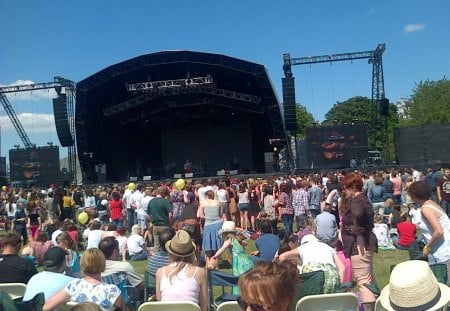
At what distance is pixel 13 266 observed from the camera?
196 inches

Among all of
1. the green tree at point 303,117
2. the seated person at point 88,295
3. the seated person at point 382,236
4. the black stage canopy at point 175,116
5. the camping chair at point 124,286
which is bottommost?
the seated person at point 382,236

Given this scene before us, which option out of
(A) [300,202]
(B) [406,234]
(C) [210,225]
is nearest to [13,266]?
(C) [210,225]

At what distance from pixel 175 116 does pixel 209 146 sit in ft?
11.5

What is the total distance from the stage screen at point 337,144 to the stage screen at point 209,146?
6.88 m

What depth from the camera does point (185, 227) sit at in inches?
332

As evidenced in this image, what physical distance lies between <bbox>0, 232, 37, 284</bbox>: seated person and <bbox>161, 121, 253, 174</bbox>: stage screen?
87.0 ft

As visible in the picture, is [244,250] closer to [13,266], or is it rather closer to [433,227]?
[433,227]

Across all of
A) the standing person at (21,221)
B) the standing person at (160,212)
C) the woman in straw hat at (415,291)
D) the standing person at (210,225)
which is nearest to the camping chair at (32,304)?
the woman in straw hat at (415,291)

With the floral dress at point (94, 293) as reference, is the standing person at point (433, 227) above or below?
above

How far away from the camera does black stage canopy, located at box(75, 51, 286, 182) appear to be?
81.8 ft

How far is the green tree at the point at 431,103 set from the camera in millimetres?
47312

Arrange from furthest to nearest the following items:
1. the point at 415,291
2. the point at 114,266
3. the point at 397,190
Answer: the point at 397,190, the point at 114,266, the point at 415,291

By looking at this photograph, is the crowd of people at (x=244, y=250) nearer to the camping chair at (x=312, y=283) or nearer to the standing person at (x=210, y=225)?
the standing person at (x=210, y=225)

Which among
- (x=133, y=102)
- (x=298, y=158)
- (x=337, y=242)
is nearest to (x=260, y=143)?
(x=298, y=158)
